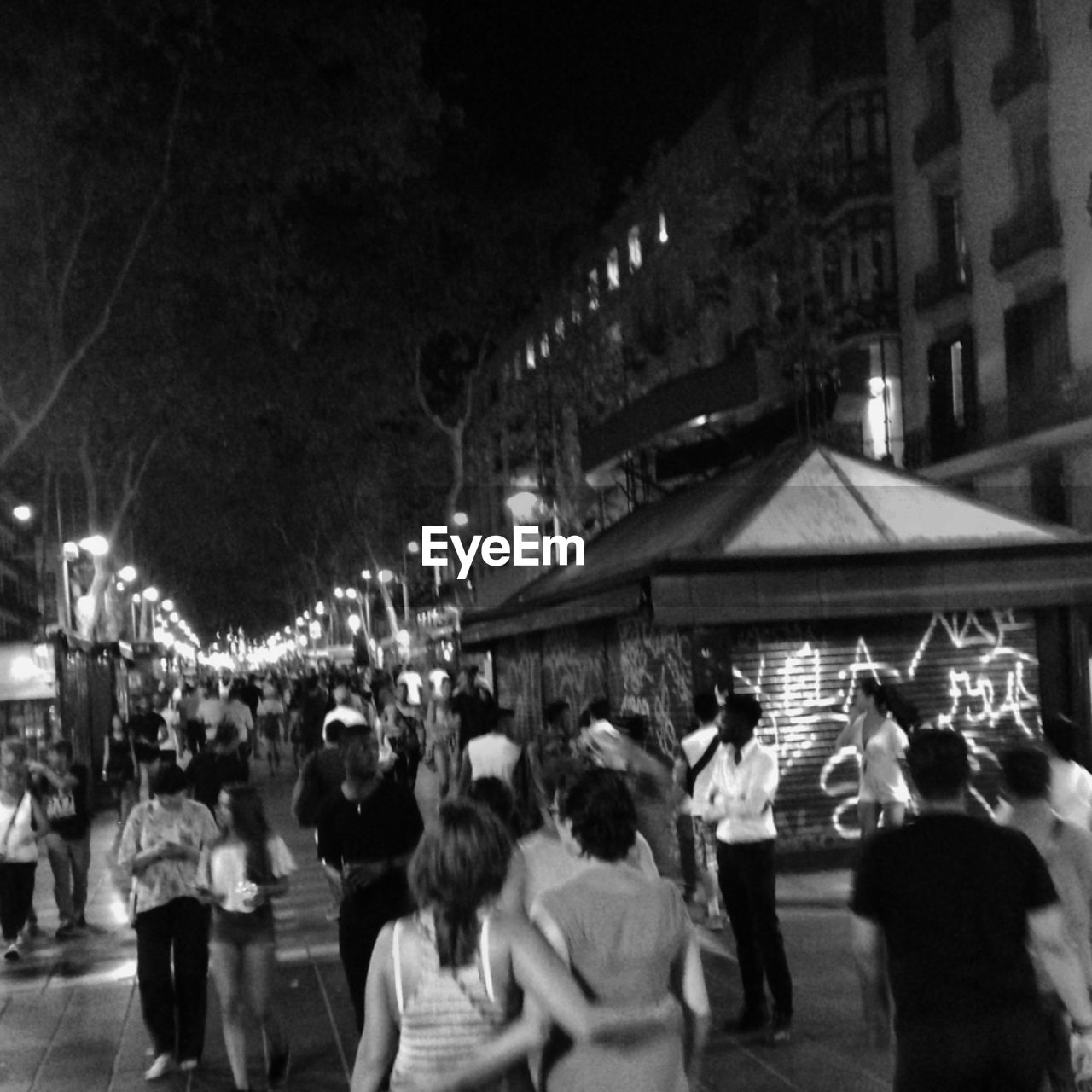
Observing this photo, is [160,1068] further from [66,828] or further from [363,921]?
[66,828]

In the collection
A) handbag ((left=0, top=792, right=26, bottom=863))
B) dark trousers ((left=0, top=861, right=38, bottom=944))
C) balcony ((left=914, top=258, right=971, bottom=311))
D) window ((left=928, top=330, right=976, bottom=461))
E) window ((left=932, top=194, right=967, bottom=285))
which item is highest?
window ((left=932, top=194, right=967, bottom=285))

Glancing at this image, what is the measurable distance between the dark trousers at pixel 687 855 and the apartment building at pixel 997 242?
57.5ft

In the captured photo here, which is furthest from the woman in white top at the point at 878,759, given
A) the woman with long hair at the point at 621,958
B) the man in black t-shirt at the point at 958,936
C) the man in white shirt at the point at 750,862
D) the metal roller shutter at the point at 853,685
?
the woman with long hair at the point at 621,958

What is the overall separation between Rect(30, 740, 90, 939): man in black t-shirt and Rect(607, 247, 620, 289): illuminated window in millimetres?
37399

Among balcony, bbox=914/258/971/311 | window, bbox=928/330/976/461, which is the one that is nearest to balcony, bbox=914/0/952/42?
balcony, bbox=914/258/971/311

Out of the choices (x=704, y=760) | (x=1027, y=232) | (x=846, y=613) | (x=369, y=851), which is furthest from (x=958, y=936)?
(x=1027, y=232)

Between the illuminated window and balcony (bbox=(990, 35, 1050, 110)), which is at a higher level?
the illuminated window

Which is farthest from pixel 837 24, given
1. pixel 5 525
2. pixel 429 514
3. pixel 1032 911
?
pixel 5 525

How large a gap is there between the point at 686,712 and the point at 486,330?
17433 mm

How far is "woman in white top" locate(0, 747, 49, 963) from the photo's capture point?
12039 mm

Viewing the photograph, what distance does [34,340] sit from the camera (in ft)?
70.3

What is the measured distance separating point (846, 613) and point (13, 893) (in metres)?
6.96

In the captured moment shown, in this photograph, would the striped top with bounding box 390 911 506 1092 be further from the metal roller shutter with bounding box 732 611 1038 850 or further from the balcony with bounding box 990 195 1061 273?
the balcony with bounding box 990 195 1061 273

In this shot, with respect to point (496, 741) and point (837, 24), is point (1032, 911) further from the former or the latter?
point (837, 24)
